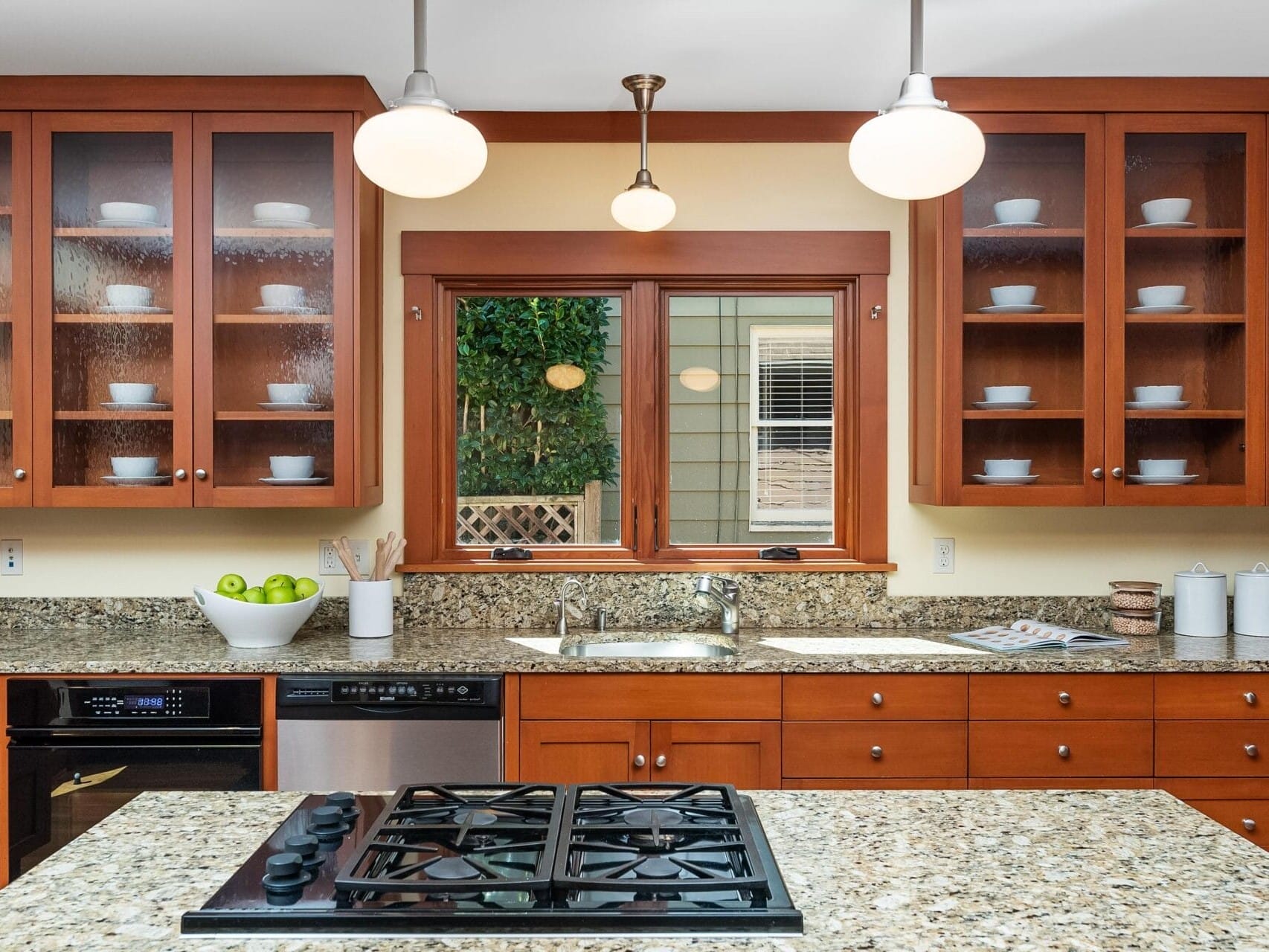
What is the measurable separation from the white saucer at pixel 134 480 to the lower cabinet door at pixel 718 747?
5.10ft

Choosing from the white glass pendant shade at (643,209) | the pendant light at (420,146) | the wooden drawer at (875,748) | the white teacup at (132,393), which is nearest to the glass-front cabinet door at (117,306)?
the white teacup at (132,393)

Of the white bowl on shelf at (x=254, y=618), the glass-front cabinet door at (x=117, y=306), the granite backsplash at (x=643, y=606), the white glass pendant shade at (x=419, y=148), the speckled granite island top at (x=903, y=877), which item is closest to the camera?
the speckled granite island top at (x=903, y=877)

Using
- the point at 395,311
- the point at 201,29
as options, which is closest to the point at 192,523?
the point at 395,311

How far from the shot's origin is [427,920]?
0.97 m

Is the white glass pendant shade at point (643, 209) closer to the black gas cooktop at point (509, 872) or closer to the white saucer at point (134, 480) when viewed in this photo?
the white saucer at point (134, 480)

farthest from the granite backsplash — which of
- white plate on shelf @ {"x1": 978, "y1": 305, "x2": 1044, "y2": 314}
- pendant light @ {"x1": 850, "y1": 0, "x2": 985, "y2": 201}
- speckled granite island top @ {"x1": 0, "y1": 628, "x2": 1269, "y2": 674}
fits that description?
pendant light @ {"x1": 850, "y1": 0, "x2": 985, "y2": 201}

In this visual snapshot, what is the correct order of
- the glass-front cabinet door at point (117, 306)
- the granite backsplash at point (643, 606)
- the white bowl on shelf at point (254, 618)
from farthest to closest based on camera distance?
Result: the granite backsplash at point (643, 606) < the glass-front cabinet door at point (117, 306) < the white bowl on shelf at point (254, 618)

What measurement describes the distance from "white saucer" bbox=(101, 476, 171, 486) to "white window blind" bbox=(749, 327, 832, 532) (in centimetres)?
180

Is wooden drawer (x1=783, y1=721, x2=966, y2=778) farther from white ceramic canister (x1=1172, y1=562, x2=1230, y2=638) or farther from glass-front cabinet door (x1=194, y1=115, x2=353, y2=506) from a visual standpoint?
glass-front cabinet door (x1=194, y1=115, x2=353, y2=506)

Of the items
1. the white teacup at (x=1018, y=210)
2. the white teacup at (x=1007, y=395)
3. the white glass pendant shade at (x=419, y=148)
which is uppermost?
the white teacup at (x=1018, y=210)

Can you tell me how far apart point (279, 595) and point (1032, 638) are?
6.89ft

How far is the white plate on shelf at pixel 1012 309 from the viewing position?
2832 millimetres

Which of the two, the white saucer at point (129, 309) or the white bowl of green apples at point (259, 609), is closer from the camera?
the white bowl of green apples at point (259, 609)

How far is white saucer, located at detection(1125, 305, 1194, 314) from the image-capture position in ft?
9.25
